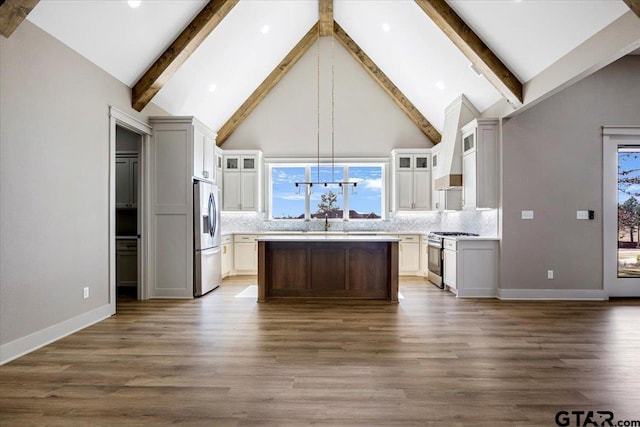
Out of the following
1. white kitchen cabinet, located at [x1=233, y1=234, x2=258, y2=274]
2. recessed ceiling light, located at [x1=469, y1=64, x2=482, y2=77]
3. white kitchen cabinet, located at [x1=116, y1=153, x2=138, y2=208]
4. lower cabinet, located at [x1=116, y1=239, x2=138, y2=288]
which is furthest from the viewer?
white kitchen cabinet, located at [x1=233, y1=234, x2=258, y2=274]

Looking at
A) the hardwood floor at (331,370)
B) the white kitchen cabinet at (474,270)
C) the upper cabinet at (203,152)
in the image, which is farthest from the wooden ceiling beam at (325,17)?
the hardwood floor at (331,370)

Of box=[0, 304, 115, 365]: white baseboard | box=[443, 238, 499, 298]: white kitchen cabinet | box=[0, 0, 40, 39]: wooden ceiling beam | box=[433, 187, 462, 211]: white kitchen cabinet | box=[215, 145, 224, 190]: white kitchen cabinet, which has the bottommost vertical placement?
box=[0, 304, 115, 365]: white baseboard

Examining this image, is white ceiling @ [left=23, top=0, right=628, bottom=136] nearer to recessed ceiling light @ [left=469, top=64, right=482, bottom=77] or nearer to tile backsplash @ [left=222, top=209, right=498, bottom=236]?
recessed ceiling light @ [left=469, top=64, right=482, bottom=77]

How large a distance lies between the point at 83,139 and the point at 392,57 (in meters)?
5.15

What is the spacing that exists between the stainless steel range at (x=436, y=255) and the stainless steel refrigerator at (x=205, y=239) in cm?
368

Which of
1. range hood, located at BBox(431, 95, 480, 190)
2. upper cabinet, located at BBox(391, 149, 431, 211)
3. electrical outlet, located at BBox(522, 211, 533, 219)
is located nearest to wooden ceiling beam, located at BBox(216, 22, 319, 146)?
upper cabinet, located at BBox(391, 149, 431, 211)

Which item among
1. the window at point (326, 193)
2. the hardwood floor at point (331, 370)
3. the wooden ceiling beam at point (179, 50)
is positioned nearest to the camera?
the hardwood floor at point (331, 370)

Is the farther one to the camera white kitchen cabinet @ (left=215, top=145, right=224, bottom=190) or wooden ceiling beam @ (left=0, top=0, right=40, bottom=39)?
white kitchen cabinet @ (left=215, top=145, right=224, bottom=190)

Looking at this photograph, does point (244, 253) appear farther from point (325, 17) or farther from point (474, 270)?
point (325, 17)

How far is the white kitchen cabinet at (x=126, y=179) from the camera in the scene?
245 inches

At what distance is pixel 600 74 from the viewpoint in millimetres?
5559

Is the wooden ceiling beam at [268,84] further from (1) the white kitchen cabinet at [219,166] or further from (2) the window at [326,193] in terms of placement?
(2) the window at [326,193]

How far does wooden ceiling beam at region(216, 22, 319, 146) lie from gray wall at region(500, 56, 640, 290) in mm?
4251

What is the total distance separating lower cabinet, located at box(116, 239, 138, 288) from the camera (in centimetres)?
608
